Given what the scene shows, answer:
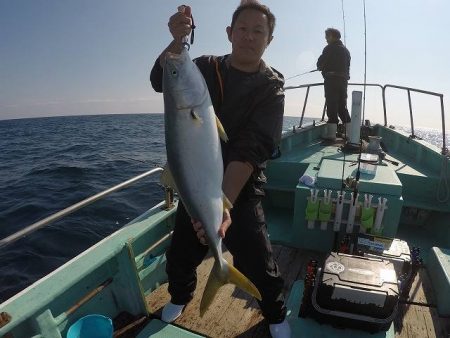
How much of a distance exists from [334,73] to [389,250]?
5492 millimetres

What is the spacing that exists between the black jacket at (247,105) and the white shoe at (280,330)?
156cm

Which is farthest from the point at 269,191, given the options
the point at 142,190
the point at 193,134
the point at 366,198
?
the point at 142,190

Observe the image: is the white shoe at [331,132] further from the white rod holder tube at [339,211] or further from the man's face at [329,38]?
the white rod holder tube at [339,211]

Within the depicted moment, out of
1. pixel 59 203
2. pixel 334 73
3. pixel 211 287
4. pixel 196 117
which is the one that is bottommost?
pixel 59 203

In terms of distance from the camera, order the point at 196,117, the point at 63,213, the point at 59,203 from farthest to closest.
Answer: the point at 59,203 → the point at 63,213 → the point at 196,117

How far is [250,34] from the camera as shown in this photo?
2471 mm

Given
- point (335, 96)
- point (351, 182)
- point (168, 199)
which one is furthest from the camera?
point (335, 96)

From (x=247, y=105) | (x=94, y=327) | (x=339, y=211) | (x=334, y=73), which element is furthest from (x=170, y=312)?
(x=334, y=73)

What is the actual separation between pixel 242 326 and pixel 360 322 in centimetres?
118

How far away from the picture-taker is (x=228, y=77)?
8.82 ft

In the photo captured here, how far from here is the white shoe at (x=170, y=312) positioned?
330 cm

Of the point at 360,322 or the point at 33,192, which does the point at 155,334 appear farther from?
the point at 33,192

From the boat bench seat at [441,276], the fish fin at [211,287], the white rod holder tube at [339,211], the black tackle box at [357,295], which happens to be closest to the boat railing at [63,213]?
the fish fin at [211,287]

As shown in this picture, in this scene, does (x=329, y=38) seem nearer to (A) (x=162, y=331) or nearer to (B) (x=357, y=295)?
(B) (x=357, y=295)
